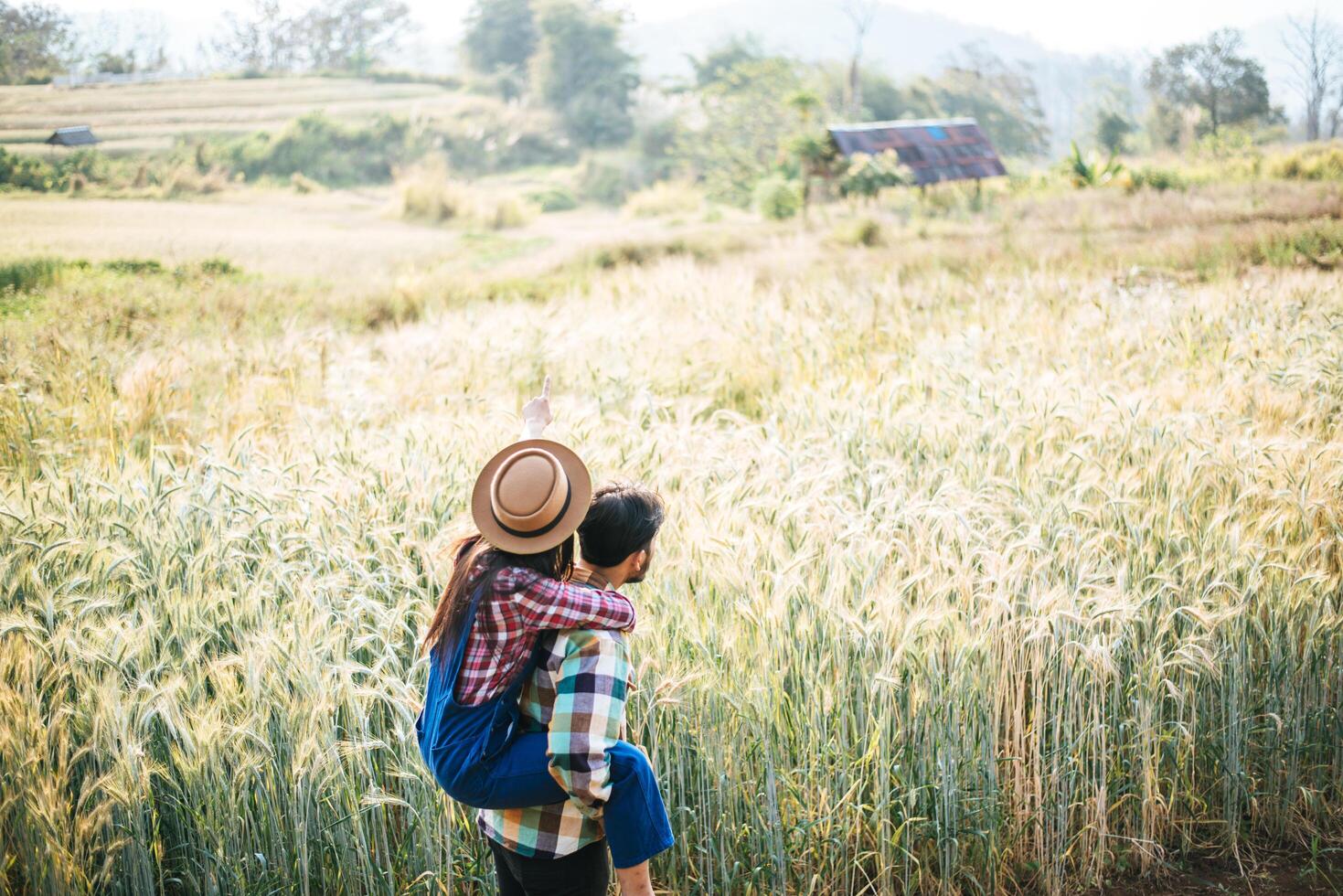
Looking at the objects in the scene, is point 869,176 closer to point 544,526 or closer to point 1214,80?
point 1214,80

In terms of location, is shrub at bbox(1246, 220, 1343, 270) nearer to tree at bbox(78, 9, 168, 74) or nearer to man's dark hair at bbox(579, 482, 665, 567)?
man's dark hair at bbox(579, 482, 665, 567)

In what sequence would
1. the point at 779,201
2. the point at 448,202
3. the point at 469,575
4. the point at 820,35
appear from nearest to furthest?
1. the point at 469,575
2. the point at 448,202
3. the point at 779,201
4. the point at 820,35

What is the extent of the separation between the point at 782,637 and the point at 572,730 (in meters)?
0.96

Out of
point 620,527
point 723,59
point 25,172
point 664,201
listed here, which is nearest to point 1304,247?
point 664,201

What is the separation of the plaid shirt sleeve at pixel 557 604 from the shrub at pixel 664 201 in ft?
40.0

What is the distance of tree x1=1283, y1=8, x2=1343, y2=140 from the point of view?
955 cm

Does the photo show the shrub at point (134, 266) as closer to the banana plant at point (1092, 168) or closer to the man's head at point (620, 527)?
the man's head at point (620, 527)

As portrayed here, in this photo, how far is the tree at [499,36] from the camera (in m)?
12.0

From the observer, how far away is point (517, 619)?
63.7 inches

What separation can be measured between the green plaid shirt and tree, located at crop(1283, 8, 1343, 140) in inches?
427

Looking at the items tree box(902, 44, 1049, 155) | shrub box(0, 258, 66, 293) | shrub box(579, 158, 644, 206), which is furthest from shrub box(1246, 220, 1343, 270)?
tree box(902, 44, 1049, 155)

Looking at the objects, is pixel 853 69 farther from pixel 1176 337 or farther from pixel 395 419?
pixel 395 419

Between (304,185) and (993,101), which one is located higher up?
(993,101)

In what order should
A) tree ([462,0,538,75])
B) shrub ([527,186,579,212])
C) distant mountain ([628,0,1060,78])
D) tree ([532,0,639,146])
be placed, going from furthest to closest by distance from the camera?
distant mountain ([628,0,1060,78]) < tree ([532,0,639,146]) < shrub ([527,186,579,212]) < tree ([462,0,538,75])
